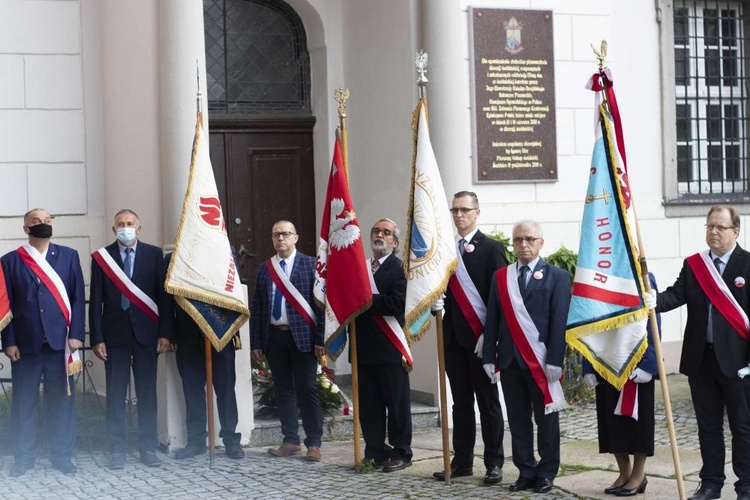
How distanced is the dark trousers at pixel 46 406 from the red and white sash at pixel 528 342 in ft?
10.4

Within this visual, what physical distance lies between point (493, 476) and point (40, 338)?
3.24 metres

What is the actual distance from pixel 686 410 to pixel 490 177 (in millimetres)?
2622

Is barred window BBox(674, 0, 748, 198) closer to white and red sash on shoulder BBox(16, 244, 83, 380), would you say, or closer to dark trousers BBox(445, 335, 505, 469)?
dark trousers BBox(445, 335, 505, 469)

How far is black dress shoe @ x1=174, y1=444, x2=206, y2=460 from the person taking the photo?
8.51 meters

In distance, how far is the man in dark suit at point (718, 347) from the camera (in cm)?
661

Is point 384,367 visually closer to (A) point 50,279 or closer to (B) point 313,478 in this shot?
(B) point 313,478

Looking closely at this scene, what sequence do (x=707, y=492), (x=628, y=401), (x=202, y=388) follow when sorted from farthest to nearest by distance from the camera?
1. (x=202, y=388)
2. (x=628, y=401)
3. (x=707, y=492)

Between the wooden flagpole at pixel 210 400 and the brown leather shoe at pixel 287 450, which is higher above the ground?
the wooden flagpole at pixel 210 400

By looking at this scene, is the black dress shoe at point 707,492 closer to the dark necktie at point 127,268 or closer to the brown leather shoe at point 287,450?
the brown leather shoe at point 287,450

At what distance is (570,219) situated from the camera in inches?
422

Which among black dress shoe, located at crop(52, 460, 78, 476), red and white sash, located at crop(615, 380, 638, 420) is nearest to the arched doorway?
black dress shoe, located at crop(52, 460, 78, 476)

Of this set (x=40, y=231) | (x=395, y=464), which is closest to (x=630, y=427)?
(x=395, y=464)

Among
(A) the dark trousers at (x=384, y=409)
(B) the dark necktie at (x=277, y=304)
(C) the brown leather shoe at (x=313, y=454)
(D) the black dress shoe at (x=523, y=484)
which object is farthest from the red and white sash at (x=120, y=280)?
(D) the black dress shoe at (x=523, y=484)

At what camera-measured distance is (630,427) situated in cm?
694
